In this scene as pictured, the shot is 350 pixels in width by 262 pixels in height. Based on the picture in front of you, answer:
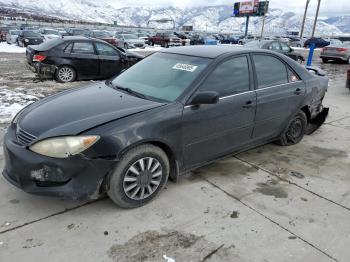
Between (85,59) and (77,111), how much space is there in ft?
22.8

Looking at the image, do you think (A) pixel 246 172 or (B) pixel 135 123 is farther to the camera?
(A) pixel 246 172

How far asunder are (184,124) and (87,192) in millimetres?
1146

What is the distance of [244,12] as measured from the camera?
63.6 meters

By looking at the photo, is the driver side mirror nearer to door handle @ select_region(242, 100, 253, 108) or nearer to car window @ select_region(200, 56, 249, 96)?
car window @ select_region(200, 56, 249, 96)

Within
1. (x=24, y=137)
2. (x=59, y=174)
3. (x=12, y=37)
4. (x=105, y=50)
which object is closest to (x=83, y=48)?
(x=105, y=50)

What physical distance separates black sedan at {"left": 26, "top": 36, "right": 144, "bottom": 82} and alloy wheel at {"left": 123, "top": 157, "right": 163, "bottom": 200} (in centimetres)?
709

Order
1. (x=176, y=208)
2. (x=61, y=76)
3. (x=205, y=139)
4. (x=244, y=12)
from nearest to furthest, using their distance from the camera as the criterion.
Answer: (x=176, y=208) → (x=205, y=139) → (x=61, y=76) → (x=244, y=12)

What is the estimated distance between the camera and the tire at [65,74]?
9352 millimetres

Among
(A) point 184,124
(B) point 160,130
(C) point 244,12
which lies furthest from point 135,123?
(C) point 244,12

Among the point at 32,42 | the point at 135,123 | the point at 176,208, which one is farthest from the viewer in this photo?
the point at 32,42

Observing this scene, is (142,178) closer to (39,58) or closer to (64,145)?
(64,145)

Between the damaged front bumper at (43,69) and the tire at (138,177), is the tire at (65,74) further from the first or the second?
the tire at (138,177)

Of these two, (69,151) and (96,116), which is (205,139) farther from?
(69,151)

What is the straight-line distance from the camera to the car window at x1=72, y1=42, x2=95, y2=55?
9578 millimetres
